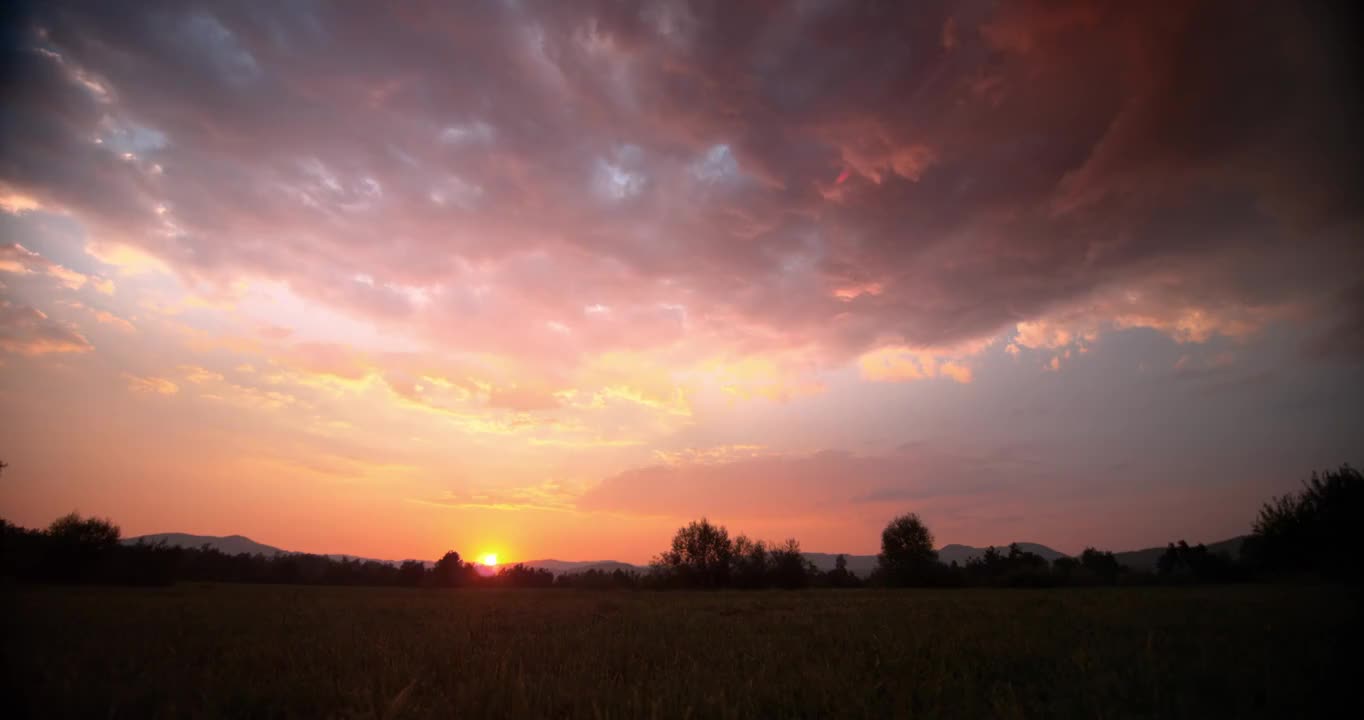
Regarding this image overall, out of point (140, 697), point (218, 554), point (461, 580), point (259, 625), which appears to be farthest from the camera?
point (461, 580)

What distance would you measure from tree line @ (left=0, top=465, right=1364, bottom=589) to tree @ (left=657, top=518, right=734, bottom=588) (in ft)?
0.40

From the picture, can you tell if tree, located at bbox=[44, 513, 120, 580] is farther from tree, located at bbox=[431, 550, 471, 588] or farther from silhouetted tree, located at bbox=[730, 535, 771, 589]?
silhouetted tree, located at bbox=[730, 535, 771, 589]

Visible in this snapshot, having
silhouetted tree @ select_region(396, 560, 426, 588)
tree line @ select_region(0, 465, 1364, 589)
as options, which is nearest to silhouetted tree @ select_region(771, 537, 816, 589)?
tree line @ select_region(0, 465, 1364, 589)

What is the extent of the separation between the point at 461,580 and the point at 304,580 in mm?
18577

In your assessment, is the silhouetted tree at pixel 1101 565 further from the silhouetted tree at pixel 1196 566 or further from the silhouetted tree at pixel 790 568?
the silhouetted tree at pixel 790 568

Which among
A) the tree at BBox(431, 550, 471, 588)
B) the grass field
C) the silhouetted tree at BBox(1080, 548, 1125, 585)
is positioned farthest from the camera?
the tree at BBox(431, 550, 471, 588)

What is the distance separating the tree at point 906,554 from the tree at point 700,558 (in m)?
20.7

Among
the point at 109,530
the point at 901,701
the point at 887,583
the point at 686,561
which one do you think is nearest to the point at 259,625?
the point at 901,701

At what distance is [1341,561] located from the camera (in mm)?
33281

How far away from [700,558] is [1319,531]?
5283cm

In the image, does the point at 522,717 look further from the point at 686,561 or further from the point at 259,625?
the point at 686,561

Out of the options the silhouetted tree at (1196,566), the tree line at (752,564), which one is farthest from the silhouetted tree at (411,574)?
the silhouetted tree at (1196,566)

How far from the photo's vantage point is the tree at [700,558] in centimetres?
5659

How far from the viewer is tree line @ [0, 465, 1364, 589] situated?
3188 centimetres
